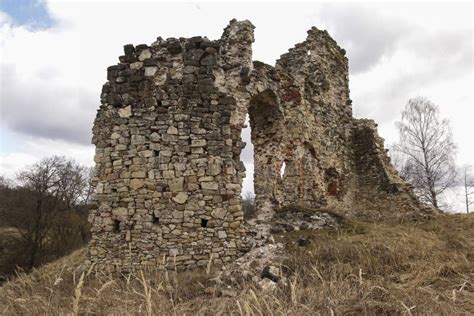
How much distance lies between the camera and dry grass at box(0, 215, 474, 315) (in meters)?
3.17

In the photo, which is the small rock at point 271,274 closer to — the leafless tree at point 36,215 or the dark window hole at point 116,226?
the dark window hole at point 116,226

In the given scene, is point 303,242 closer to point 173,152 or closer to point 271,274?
point 271,274

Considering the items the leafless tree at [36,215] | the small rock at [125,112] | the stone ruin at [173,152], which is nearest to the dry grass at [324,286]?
the stone ruin at [173,152]

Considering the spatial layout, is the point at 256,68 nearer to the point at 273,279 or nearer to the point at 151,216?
the point at 151,216

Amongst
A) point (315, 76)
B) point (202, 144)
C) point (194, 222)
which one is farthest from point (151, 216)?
point (315, 76)

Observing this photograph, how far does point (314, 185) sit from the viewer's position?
10531 mm

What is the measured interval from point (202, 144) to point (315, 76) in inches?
241

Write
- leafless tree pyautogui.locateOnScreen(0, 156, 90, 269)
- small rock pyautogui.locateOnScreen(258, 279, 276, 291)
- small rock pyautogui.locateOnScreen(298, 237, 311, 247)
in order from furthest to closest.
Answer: leafless tree pyautogui.locateOnScreen(0, 156, 90, 269) → small rock pyautogui.locateOnScreen(298, 237, 311, 247) → small rock pyautogui.locateOnScreen(258, 279, 276, 291)

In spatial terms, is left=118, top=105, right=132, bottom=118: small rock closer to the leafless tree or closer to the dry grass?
the dry grass

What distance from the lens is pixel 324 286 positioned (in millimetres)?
3578

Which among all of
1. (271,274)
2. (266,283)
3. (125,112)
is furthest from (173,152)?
(266,283)

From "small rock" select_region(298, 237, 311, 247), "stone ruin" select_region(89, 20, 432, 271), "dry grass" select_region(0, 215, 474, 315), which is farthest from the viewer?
"small rock" select_region(298, 237, 311, 247)

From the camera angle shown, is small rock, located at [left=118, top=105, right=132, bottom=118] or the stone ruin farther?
small rock, located at [left=118, top=105, right=132, bottom=118]

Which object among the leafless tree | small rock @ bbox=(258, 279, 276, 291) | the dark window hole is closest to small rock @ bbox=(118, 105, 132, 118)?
the dark window hole
